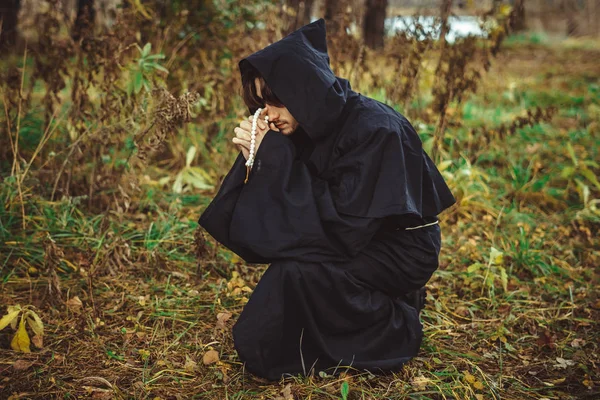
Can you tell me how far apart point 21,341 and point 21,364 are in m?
0.13

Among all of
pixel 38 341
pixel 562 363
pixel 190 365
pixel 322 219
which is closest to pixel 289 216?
pixel 322 219

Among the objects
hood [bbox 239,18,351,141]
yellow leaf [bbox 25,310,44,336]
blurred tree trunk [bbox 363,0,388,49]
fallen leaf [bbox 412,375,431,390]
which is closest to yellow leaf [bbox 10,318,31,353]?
yellow leaf [bbox 25,310,44,336]

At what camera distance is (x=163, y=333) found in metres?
2.77

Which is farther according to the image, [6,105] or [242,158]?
[6,105]

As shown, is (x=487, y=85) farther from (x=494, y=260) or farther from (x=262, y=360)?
(x=262, y=360)

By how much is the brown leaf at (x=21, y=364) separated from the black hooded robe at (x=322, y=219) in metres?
0.94

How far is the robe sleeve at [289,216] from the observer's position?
2256 mm

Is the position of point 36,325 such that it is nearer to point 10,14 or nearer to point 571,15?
point 10,14

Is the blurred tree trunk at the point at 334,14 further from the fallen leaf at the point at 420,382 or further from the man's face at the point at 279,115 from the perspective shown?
the fallen leaf at the point at 420,382

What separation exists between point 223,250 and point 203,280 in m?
0.33

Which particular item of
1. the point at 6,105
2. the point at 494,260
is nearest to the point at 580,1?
the point at 494,260

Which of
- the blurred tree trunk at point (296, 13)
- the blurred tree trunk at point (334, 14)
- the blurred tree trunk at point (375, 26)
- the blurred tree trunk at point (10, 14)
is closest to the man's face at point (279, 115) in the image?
the blurred tree trunk at point (334, 14)

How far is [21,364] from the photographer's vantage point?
2441 millimetres

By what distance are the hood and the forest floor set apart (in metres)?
1.11
